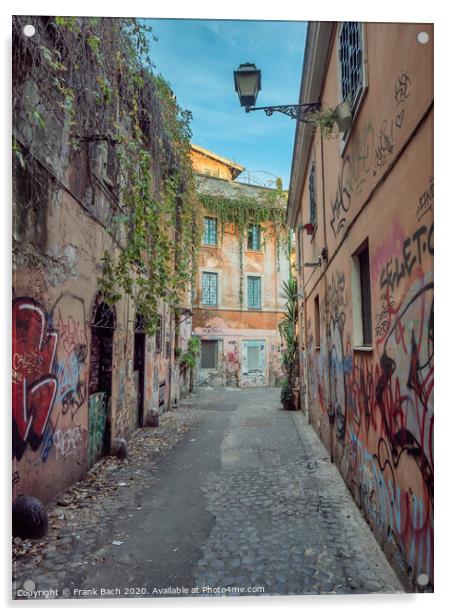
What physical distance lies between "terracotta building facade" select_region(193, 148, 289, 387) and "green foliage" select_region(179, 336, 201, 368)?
1.64 meters

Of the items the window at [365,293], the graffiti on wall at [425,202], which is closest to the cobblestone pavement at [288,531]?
the window at [365,293]

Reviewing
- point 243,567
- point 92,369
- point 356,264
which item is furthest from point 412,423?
point 92,369

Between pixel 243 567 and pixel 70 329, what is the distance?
9.63 feet

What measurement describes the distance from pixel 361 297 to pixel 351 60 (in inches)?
94.9

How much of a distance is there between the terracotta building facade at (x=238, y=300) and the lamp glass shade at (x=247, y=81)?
1474 centimetres

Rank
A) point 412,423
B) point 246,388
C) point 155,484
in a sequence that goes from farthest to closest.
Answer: point 246,388, point 155,484, point 412,423

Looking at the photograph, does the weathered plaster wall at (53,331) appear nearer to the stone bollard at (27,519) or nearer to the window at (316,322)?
the stone bollard at (27,519)

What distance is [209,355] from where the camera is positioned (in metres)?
18.5

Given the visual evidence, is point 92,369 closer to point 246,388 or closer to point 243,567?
point 243,567

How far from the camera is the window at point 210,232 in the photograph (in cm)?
1875

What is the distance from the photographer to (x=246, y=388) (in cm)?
1833

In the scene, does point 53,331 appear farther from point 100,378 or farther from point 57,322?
point 100,378

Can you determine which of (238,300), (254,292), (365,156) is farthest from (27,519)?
(254,292)

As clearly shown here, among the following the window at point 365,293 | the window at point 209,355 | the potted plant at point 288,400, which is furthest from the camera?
the window at point 209,355
